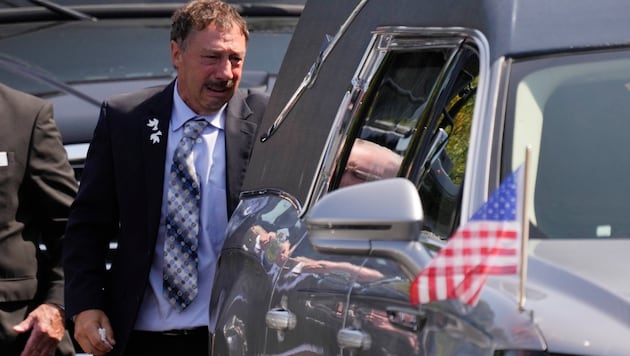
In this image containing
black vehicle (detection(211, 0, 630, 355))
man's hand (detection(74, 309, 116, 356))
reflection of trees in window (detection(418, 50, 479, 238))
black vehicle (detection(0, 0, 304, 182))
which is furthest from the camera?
black vehicle (detection(0, 0, 304, 182))

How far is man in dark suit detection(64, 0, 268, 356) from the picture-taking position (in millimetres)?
5637

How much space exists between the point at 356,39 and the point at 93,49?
353 cm

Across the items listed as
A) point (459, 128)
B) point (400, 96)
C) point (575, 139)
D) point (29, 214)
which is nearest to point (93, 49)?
point (29, 214)

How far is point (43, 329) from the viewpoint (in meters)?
6.09

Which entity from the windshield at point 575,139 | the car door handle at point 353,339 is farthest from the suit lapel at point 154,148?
the windshield at point 575,139

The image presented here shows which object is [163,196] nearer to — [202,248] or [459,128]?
[202,248]

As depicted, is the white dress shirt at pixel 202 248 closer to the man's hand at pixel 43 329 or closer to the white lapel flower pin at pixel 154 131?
the white lapel flower pin at pixel 154 131

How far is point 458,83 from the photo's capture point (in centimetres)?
425

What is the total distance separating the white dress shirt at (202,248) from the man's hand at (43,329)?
55cm

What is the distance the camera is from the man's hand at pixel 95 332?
5.66m

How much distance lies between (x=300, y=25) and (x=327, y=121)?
0.72 meters

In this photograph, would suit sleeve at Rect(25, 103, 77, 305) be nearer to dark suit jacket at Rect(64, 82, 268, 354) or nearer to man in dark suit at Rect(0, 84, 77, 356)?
man in dark suit at Rect(0, 84, 77, 356)

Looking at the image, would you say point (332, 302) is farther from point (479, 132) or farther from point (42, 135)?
point (42, 135)

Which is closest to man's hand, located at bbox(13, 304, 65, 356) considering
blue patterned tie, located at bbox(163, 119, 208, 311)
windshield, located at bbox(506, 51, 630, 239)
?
blue patterned tie, located at bbox(163, 119, 208, 311)
